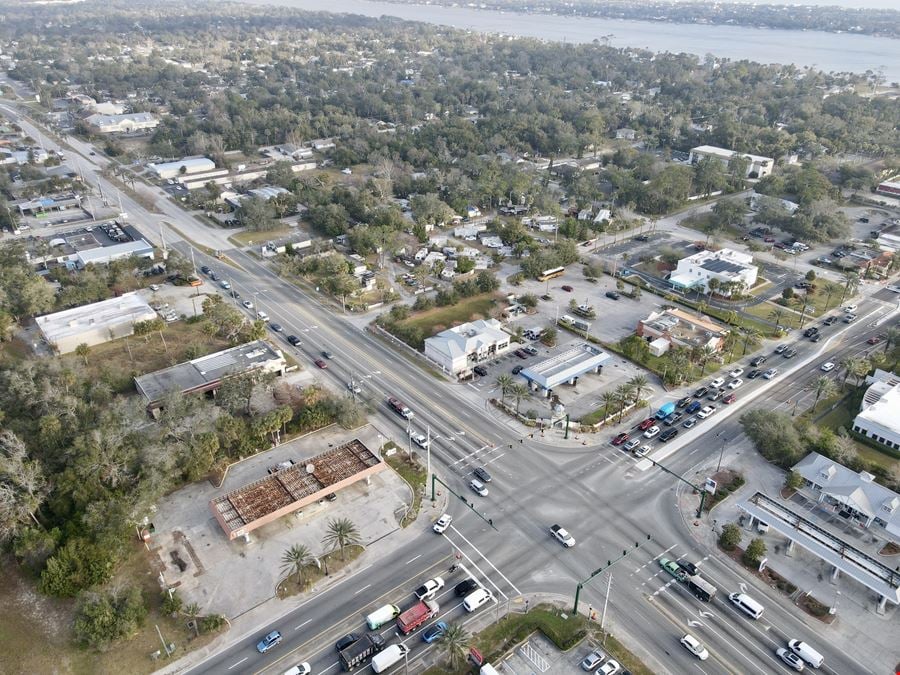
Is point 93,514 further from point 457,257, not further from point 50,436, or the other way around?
point 457,257

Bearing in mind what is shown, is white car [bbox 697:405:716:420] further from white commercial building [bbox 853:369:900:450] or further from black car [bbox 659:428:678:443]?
white commercial building [bbox 853:369:900:450]

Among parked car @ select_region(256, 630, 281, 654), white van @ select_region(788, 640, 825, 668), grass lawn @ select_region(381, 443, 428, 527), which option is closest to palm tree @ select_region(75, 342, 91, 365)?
grass lawn @ select_region(381, 443, 428, 527)

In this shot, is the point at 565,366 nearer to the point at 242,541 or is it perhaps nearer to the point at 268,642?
the point at 242,541

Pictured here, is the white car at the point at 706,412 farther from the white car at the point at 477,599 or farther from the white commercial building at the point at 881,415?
the white car at the point at 477,599

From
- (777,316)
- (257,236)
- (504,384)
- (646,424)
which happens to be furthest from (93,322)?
(777,316)

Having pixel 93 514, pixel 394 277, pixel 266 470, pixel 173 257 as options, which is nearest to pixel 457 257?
pixel 394 277

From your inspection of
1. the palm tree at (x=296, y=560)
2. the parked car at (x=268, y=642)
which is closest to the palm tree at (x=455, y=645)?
the parked car at (x=268, y=642)
